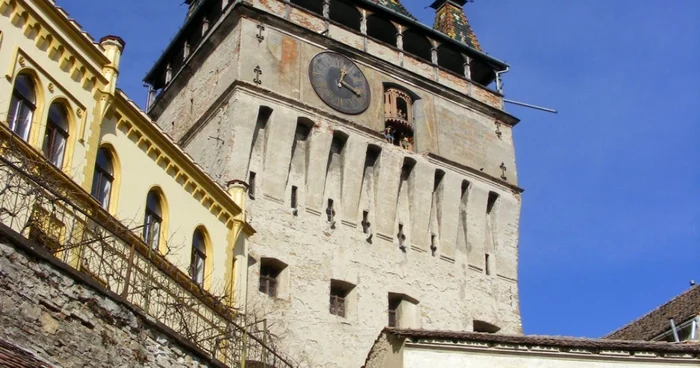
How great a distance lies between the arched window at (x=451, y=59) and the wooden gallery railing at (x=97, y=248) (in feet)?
58.8

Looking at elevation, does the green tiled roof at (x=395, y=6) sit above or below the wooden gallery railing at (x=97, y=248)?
above

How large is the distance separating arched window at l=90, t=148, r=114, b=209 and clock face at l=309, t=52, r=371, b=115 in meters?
10.4

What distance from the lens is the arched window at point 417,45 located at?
31.6 m

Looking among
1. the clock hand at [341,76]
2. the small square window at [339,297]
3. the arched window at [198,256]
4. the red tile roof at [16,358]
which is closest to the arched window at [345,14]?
the clock hand at [341,76]

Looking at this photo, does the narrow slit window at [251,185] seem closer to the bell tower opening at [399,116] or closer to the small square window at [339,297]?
the small square window at [339,297]

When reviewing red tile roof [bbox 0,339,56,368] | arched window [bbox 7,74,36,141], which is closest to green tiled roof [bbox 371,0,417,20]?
arched window [bbox 7,74,36,141]

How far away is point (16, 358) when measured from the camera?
7.89 meters

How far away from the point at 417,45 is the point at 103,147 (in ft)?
53.5

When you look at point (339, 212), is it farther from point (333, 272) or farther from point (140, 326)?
point (140, 326)

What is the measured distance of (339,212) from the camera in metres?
26.2

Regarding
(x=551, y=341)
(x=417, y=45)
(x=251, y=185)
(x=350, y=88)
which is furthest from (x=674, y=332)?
(x=417, y=45)

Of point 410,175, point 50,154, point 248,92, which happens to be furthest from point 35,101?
point 410,175

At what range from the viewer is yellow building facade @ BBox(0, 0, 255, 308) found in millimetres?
15125

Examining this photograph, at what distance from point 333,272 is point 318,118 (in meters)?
3.98
